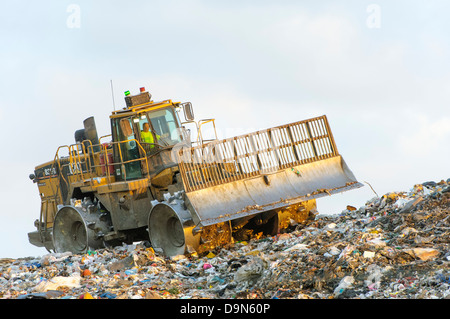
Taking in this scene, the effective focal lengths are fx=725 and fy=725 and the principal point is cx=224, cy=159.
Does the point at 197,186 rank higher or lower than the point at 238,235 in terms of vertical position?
higher

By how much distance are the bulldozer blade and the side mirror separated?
1313 millimetres

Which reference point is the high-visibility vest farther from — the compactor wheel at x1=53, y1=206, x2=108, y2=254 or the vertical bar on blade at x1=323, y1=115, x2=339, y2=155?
the vertical bar on blade at x1=323, y1=115, x2=339, y2=155

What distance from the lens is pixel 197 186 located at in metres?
12.3

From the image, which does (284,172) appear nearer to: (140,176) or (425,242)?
(140,176)

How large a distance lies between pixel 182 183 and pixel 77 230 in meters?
3.17

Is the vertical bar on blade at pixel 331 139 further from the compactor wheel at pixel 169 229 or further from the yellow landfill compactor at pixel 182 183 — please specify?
the compactor wheel at pixel 169 229

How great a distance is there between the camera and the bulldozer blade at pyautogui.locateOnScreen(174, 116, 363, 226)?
1219cm

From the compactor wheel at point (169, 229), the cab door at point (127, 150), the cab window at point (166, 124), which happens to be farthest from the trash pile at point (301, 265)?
the cab window at point (166, 124)

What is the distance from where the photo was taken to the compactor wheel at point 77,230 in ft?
45.8

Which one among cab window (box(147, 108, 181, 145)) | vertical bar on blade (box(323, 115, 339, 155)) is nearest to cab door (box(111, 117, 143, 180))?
cab window (box(147, 108, 181, 145))

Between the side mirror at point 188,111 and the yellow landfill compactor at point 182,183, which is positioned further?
the side mirror at point 188,111

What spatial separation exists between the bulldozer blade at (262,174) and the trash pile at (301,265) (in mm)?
643
